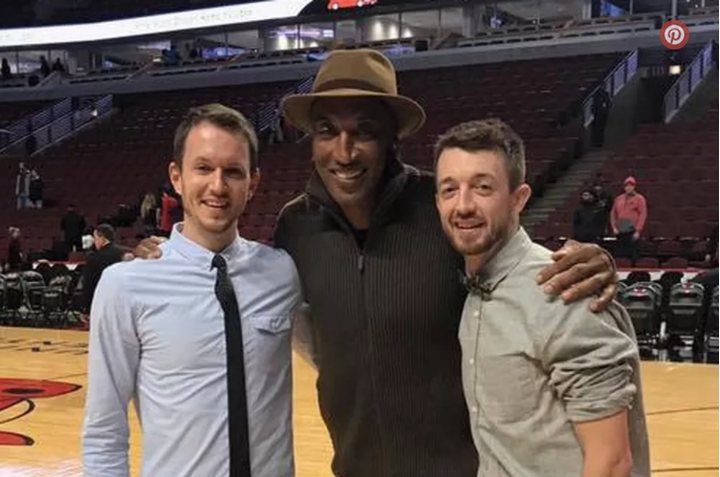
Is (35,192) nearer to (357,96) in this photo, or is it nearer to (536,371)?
(357,96)

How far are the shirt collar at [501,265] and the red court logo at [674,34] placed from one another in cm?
1546

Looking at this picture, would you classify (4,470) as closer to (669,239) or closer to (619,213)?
(619,213)

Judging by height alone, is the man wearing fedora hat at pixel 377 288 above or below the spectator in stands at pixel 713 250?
above

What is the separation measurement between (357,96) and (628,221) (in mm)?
8556

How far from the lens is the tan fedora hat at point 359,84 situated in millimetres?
2008

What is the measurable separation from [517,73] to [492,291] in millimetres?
17201

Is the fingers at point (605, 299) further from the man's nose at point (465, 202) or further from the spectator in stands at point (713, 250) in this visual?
the spectator in stands at point (713, 250)

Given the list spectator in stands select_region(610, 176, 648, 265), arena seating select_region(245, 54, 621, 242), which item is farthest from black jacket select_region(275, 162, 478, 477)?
arena seating select_region(245, 54, 621, 242)

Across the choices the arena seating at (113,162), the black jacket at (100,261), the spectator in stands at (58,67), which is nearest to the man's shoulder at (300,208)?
the black jacket at (100,261)

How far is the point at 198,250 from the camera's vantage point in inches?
72.9

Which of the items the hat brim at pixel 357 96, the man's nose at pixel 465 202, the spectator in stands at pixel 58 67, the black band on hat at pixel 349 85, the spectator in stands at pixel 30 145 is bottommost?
the spectator in stands at pixel 30 145

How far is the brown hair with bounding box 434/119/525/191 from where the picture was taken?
1.70 meters

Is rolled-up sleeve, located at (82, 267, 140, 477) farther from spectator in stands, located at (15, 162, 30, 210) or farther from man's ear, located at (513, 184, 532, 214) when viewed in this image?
spectator in stands, located at (15, 162, 30, 210)

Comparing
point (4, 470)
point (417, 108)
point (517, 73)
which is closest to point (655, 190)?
point (517, 73)
